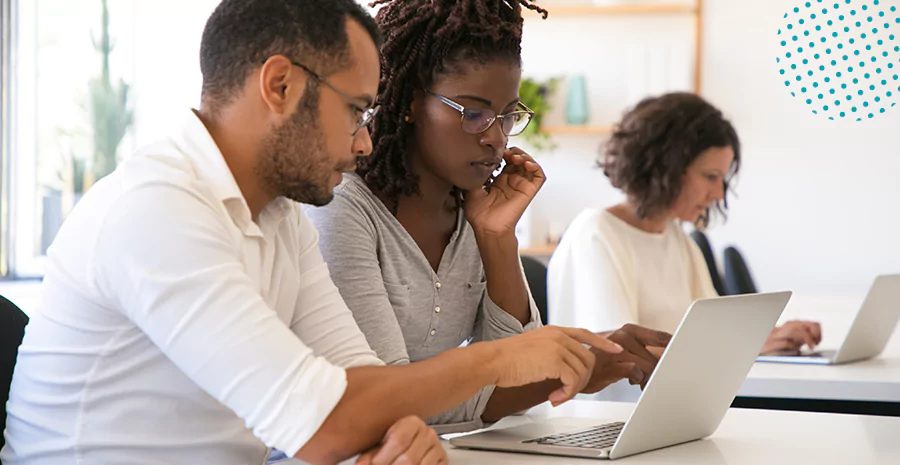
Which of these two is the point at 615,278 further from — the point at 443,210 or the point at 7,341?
the point at 7,341

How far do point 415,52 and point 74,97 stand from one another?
331 cm

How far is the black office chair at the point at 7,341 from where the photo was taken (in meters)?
1.14

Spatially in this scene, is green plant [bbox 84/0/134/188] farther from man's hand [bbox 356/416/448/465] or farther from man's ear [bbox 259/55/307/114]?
man's hand [bbox 356/416/448/465]

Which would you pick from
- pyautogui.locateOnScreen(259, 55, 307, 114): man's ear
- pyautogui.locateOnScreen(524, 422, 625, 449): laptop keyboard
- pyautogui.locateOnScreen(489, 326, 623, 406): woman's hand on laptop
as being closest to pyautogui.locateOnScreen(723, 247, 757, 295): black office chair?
pyautogui.locateOnScreen(524, 422, 625, 449): laptop keyboard

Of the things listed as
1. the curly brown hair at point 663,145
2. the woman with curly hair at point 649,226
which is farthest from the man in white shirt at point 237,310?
the curly brown hair at point 663,145

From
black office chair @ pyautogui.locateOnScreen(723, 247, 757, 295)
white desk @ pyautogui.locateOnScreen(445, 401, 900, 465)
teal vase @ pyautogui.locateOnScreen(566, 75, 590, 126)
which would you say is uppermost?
teal vase @ pyautogui.locateOnScreen(566, 75, 590, 126)

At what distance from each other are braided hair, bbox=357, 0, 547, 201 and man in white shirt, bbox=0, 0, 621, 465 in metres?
0.28

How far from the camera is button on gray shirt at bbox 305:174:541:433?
141cm

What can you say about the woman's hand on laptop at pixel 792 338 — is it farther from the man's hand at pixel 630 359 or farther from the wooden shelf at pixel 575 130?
the wooden shelf at pixel 575 130

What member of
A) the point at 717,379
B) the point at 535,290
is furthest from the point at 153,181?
the point at 535,290

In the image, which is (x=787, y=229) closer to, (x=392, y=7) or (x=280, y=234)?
(x=392, y=7)

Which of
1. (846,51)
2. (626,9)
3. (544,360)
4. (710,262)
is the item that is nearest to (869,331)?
(544,360)

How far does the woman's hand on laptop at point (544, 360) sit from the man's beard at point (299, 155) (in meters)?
0.30

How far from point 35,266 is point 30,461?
11.2 feet
